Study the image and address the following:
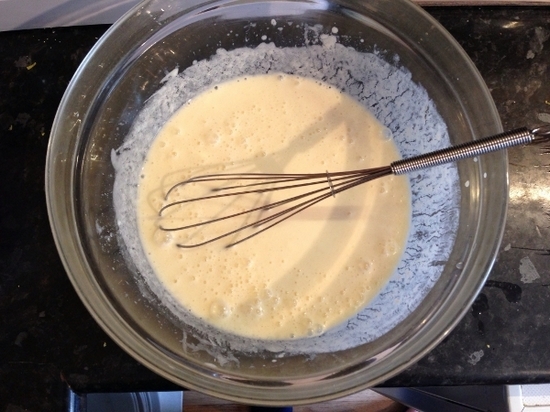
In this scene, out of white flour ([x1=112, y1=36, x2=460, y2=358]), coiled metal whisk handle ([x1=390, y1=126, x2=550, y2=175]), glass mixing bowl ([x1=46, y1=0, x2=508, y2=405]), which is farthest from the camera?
white flour ([x1=112, y1=36, x2=460, y2=358])

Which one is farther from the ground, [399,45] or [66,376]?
[399,45]

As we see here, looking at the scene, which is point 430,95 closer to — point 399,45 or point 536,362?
point 399,45

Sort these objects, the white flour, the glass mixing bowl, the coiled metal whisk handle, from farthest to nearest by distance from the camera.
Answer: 1. the white flour
2. the glass mixing bowl
3. the coiled metal whisk handle

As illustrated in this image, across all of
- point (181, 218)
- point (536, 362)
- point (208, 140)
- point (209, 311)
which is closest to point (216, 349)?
point (209, 311)

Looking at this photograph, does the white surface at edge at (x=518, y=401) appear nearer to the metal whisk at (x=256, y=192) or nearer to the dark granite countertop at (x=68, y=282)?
the dark granite countertop at (x=68, y=282)

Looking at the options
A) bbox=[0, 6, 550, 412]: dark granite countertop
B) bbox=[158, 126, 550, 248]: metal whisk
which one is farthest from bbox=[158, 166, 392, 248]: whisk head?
bbox=[0, 6, 550, 412]: dark granite countertop

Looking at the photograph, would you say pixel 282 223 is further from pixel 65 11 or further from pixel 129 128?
pixel 65 11

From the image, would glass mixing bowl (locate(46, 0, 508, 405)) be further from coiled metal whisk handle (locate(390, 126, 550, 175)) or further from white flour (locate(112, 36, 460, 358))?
coiled metal whisk handle (locate(390, 126, 550, 175))
